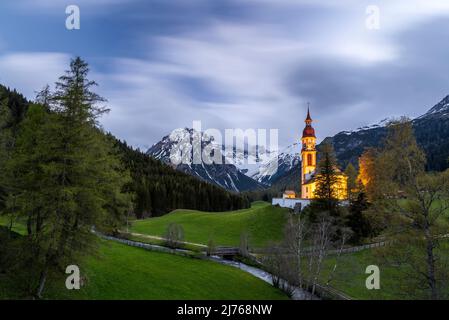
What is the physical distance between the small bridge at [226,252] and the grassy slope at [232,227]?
323 inches

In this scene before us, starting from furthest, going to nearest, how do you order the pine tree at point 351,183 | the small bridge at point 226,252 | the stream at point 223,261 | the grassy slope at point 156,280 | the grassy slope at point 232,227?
the grassy slope at point 232,227 < the pine tree at point 351,183 < the small bridge at point 226,252 < the stream at point 223,261 < the grassy slope at point 156,280

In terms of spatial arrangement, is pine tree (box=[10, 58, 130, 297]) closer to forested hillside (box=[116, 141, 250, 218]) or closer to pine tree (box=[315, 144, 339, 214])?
pine tree (box=[315, 144, 339, 214])

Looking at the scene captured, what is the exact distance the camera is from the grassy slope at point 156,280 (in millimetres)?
35250

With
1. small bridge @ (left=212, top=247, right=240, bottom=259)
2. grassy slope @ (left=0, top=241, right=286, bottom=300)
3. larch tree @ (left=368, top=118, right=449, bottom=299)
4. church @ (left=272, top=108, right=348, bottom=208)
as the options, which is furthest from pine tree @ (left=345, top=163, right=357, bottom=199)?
larch tree @ (left=368, top=118, right=449, bottom=299)

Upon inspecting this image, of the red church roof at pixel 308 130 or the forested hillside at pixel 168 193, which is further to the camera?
the forested hillside at pixel 168 193

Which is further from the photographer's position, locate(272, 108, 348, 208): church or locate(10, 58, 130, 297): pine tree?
locate(272, 108, 348, 208): church

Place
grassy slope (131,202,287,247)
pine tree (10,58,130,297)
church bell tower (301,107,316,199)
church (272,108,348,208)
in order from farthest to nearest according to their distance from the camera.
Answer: church bell tower (301,107,316,199)
church (272,108,348,208)
grassy slope (131,202,287,247)
pine tree (10,58,130,297)

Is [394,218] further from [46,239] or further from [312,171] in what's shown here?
[312,171]

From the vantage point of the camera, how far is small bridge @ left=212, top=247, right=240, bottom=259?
6700cm

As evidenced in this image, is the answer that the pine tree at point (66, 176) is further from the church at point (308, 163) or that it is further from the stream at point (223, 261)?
the church at point (308, 163)

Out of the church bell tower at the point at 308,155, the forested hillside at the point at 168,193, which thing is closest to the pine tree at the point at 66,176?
the church bell tower at the point at 308,155

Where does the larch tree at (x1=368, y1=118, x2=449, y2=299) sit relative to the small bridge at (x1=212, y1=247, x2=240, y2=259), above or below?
above

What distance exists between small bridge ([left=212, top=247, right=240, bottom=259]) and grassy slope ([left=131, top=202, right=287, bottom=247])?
821 centimetres
